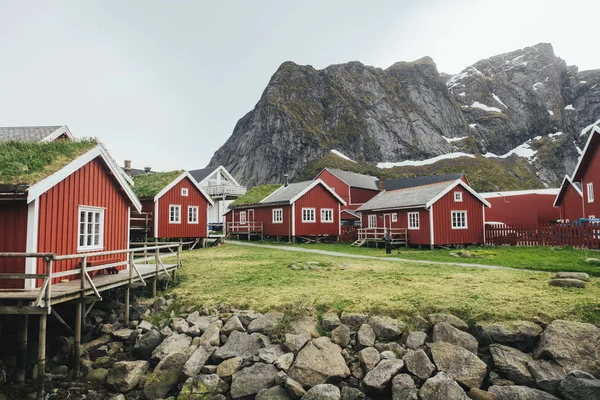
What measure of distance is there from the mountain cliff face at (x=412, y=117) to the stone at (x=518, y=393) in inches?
3304

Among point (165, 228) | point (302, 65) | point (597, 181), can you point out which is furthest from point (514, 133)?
point (165, 228)

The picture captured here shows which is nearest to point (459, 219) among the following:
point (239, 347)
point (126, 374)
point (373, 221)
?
point (373, 221)

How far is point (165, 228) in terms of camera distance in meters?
23.8

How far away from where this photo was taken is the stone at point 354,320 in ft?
28.1

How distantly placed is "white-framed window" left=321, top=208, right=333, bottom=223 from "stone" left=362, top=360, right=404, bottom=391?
78.1 feet

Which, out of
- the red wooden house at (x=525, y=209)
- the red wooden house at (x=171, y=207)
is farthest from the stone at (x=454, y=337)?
the red wooden house at (x=525, y=209)

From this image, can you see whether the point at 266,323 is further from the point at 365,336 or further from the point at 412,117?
the point at 412,117

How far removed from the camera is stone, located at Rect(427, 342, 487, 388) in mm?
6844

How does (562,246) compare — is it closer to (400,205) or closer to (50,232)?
(400,205)

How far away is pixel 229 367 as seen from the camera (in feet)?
25.5

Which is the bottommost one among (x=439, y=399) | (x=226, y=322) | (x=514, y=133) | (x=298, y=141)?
(x=439, y=399)

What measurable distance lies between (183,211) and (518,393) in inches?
872

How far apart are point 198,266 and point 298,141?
7961 centimetres

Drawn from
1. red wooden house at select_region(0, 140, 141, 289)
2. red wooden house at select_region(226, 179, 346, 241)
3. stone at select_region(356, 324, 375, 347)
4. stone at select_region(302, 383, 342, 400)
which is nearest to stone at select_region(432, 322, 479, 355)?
stone at select_region(356, 324, 375, 347)
